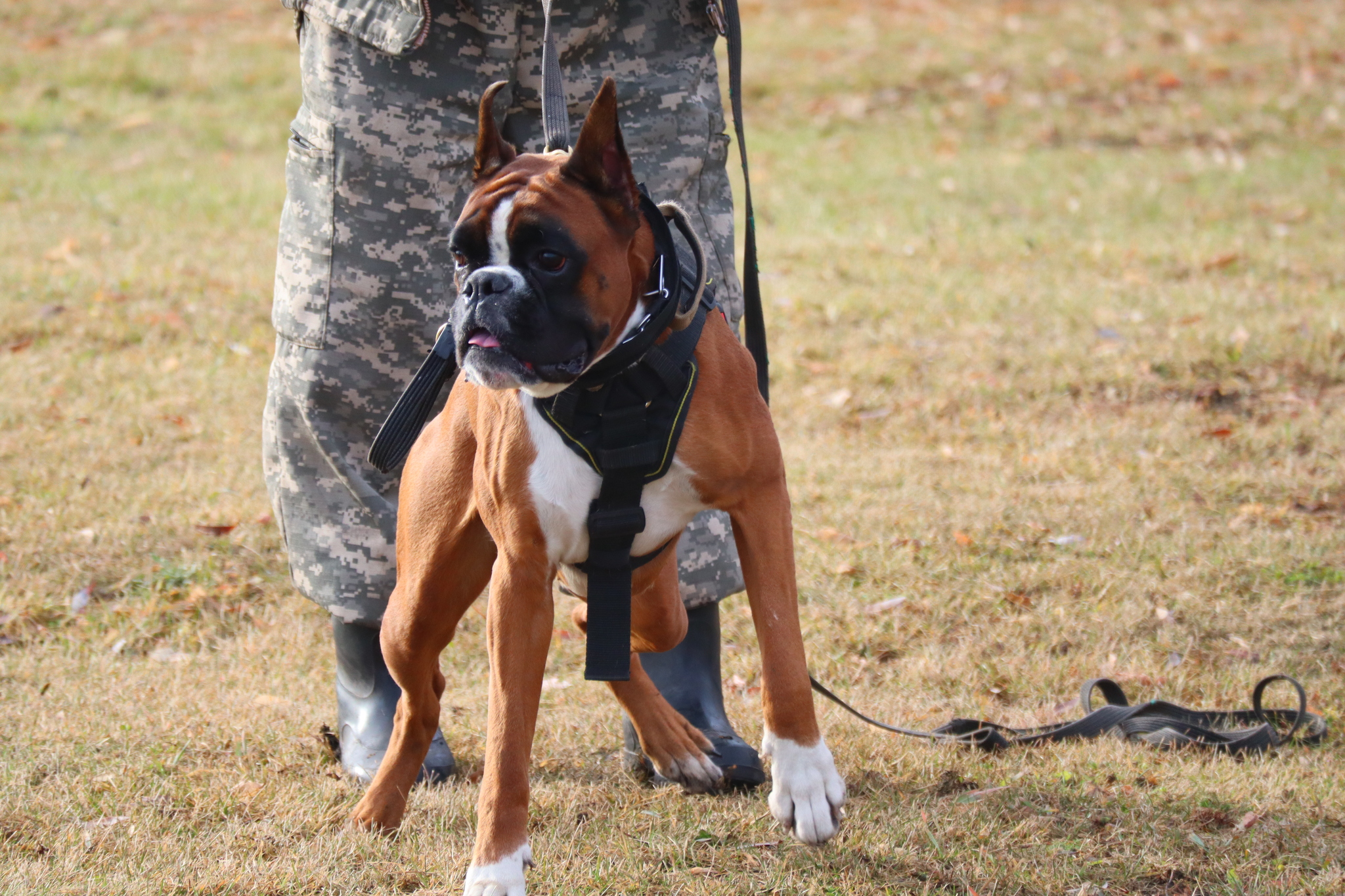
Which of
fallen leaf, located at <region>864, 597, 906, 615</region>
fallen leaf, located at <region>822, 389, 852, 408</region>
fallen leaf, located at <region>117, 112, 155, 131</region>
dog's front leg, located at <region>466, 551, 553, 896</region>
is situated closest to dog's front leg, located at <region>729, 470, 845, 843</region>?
dog's front leg, located at <region>466, 551, 553, 896</region>

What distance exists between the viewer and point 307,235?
3338 millimetres

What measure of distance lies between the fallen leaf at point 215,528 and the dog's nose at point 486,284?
116 inches

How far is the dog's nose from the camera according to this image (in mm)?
2322

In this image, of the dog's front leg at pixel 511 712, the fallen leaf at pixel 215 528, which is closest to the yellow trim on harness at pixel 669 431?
the dog's front leg at pixel 511 712

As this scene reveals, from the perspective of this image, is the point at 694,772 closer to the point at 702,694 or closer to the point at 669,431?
the point at 702,694

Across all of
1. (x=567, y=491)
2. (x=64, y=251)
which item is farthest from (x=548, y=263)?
(x=64, y=251)

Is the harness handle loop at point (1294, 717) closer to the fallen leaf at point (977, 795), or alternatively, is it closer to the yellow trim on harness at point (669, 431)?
the fallen leaf at point (977, 795)

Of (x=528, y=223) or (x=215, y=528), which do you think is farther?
(x=215, y=528)

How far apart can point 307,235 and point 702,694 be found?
155 cm

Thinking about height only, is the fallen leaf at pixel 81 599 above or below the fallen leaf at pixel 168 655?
above

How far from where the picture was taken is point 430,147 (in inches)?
128

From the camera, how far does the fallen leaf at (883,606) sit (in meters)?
4.34

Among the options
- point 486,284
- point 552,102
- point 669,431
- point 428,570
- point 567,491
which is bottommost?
point 428,570

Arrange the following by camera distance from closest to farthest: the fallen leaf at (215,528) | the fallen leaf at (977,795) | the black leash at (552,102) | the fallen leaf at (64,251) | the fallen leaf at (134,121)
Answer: the black leash at (552,102), the fallen leaf at (977,795), the fallen leaf at (215,528), the fallen leaf at (64,251), the fallen leaf at (134,121)
